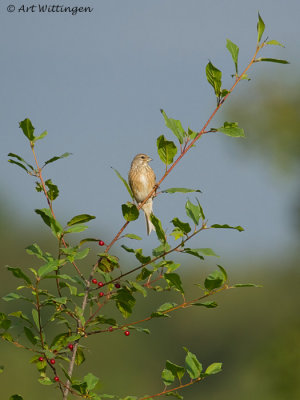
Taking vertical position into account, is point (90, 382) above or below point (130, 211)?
below

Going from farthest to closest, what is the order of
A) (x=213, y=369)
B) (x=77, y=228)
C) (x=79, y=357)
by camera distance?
(x=79, y=357) → (x=213, y=369) → (x=77, y=228)

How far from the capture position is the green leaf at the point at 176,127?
3.19 meters

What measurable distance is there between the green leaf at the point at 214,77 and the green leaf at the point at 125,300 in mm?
1034

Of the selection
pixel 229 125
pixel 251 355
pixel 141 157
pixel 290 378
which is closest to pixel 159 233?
pixel 229 125

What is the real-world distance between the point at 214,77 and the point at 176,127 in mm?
291

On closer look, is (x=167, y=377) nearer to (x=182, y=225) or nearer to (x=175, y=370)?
(x=175, y=370)

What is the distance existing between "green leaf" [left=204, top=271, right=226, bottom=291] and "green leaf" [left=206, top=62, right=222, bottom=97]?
849mm

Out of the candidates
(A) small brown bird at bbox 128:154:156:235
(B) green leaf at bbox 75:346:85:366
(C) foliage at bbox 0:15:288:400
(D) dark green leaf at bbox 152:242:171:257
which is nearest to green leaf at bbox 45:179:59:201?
(C) foliage at bbox 0:15:288:400

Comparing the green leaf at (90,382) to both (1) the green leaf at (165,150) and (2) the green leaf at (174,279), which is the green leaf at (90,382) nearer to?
(2) the green leaf at (174,279)

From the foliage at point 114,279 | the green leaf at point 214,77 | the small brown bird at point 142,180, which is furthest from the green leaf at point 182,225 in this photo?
the small brown bird at point 142,180

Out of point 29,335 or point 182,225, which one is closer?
point 182,225

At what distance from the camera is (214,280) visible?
3.13 metres

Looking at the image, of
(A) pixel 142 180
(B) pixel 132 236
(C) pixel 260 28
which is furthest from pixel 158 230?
(A) pixel 142 180

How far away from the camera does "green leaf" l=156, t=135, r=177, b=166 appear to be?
3188mm
